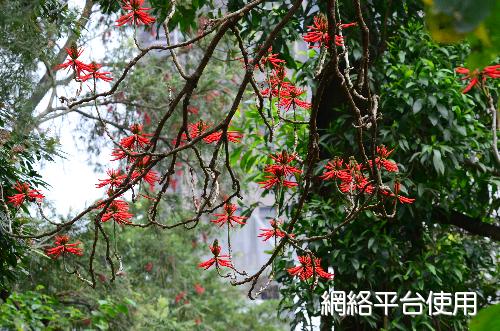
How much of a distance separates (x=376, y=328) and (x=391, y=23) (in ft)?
3.60

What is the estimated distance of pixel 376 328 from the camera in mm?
2871

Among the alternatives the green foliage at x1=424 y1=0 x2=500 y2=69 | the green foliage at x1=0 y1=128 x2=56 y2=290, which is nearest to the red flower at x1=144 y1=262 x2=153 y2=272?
the green foliage at x1=0 y1=128 x2=56 y2=290

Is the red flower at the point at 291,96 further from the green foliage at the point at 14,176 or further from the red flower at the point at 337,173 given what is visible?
the green foliage at the point at 14,176

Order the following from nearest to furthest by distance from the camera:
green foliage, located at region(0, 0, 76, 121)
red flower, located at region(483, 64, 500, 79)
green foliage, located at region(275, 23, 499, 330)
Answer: red flower, located at region(483, 64, 500, 79) < green foliage, located at region(275, 23, 499, 330) < green foliage, located at region(0, 0, 76, 121)

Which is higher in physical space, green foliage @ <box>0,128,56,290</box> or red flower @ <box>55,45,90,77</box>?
green foliage @ <box>0,128,56,290</box>

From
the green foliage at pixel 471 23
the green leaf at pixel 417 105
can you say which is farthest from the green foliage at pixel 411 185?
the green foliage at pixel 471 23

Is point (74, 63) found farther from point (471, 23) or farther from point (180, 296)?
point (180, 296)

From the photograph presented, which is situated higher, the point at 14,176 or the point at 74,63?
the point at 14,176

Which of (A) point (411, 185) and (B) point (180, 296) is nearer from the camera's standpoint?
(A) point (411, 185)

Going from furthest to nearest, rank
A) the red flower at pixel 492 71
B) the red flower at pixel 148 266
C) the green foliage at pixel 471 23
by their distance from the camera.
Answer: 1. the red flower at pixel 148 266
2. the red flower at pixel 492 71
3. the green foliage at pixel 471 23

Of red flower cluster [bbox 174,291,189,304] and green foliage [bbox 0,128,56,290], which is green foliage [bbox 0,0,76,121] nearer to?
green foliage [bbox 0,128,56,290]

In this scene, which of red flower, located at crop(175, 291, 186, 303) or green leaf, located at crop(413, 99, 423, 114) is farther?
red flower, located at crop(175, 291, 186, 303)

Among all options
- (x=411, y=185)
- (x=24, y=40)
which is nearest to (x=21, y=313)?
(x=24, y=40)

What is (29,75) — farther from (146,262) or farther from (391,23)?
(146,262)
